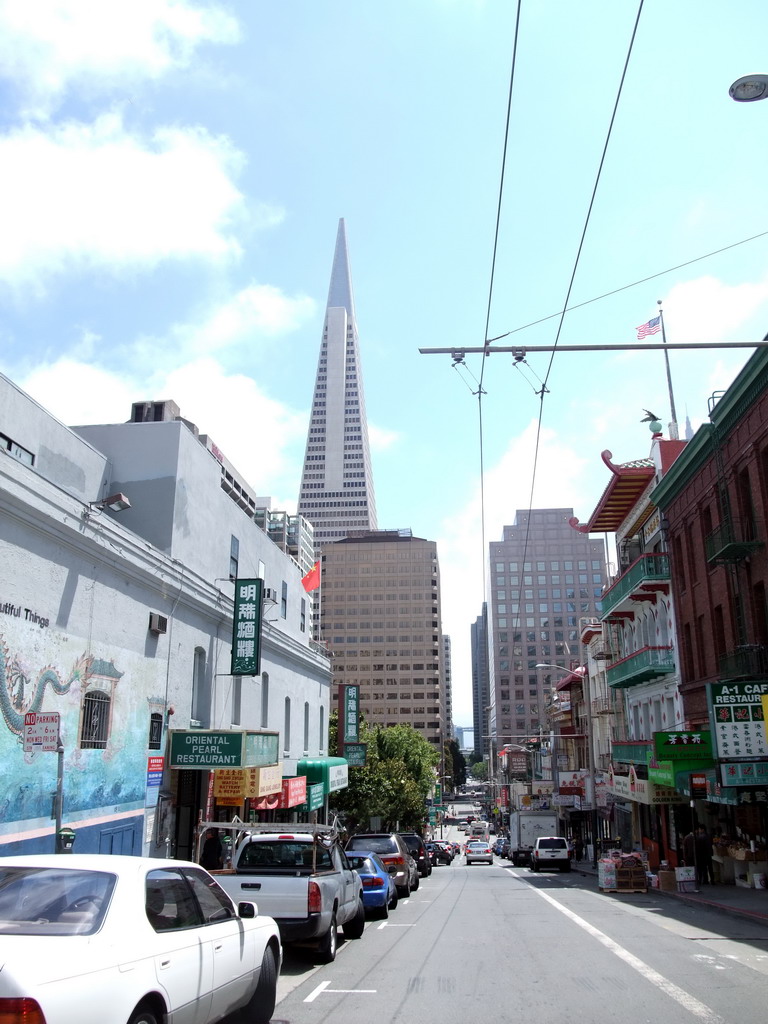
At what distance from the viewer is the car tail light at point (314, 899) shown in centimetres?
1084

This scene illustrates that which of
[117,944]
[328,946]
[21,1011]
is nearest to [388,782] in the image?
[328,946]

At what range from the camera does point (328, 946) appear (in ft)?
36.9

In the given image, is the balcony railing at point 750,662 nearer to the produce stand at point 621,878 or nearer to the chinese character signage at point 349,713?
the produce stand at point 621,878

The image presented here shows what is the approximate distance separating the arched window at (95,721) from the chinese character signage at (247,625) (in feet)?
21.4

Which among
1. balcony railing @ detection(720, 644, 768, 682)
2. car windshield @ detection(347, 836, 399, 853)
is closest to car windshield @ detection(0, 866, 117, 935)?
car windshield @ detection(347, 836, 399, 853)

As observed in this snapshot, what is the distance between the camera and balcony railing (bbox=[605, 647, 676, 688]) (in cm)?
3238

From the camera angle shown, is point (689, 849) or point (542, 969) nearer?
point (542, 969)

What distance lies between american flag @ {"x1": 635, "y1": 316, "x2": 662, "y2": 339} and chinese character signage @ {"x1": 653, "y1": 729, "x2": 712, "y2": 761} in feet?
39.6

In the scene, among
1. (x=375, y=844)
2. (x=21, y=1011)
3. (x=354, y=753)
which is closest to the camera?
(x=21, y=1011)

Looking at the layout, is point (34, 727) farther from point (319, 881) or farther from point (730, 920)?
point (730, 920)

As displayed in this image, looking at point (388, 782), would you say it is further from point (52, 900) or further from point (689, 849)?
point (52, 900)

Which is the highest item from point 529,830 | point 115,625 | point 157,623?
point 157,623

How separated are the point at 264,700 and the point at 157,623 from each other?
9859 mm

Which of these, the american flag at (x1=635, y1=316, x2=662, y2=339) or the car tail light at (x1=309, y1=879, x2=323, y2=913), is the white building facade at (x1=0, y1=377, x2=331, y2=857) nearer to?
the car tail light at (x1=309, y1=879, x2=323, y2=913)
